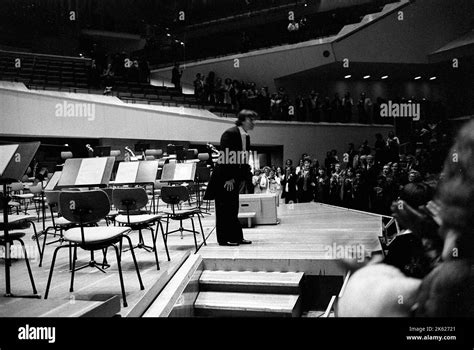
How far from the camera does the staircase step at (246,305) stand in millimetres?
2752

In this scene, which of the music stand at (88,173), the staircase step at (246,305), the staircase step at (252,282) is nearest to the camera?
the staircase step at (246,305)

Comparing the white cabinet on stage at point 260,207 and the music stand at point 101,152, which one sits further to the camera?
the music stand at point 101,152

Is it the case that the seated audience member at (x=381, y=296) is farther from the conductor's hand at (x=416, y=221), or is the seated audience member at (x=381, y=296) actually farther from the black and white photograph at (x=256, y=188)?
the conductor's hand at (x=416, y=221)

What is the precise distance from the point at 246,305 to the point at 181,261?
2.19 feet

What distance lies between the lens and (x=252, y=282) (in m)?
2.96

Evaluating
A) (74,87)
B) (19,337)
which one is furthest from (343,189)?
(74,87)

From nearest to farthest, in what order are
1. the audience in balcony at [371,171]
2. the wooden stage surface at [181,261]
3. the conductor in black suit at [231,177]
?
1. the wooden stage surface at [181,261]
2. the audience in balcony at [371,171]
3. the conductor in black suit at [231,177]

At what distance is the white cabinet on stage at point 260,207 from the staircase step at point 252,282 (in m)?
1.78

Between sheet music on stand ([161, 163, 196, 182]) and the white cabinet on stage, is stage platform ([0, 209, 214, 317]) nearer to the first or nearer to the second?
sheet music on stand ([161, 163, 196, 182])

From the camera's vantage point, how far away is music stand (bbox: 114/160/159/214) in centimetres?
398

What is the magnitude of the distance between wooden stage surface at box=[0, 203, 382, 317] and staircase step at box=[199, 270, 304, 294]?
0.27 feet

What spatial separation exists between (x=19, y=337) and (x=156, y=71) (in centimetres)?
738

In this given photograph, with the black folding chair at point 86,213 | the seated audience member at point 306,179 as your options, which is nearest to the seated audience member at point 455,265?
Answer: the black folding chair at point 86,213

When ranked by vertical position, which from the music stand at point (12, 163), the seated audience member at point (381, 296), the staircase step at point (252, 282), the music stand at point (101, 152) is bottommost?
the staircase step at point (252, 282)
